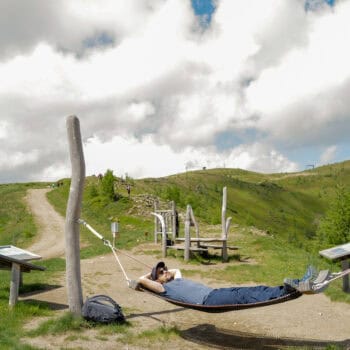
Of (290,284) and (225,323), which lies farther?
(225,323)

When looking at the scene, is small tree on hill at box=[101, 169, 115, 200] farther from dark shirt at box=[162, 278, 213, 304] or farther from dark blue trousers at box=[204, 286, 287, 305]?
dark blue trousers at box=[204, 286, 287, 305]

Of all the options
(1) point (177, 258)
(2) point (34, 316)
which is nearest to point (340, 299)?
(2) point (34, 316)

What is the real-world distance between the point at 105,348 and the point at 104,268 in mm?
8576

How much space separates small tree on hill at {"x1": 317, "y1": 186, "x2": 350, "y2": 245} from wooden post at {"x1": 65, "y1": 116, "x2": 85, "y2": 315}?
29.8 metres

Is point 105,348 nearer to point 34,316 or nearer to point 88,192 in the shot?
point 34,316

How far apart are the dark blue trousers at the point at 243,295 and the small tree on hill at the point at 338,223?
2962cm

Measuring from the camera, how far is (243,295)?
639 centimetres

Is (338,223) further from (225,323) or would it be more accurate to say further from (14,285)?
(14,285)

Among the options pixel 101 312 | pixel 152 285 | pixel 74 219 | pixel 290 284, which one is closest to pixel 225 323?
pixel 152 285

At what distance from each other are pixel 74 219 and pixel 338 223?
30.9 metres

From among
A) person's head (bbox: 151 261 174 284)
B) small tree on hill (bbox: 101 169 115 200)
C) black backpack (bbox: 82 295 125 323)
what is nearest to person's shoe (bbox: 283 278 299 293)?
person's head (bbox: 151 261 174 284)

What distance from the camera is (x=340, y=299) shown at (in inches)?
379

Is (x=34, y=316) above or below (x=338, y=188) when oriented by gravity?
below

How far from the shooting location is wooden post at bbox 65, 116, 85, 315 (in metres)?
7.86
